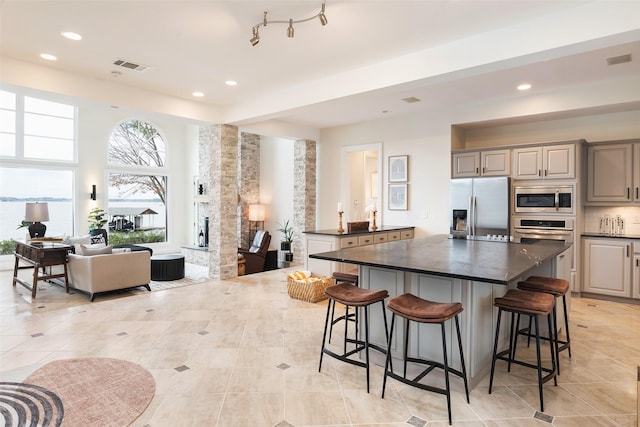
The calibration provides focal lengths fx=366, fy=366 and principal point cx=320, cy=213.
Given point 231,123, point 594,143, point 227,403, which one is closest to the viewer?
point 227,403

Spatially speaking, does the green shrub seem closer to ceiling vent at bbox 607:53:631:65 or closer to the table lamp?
the table lamp

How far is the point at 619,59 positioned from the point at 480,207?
2450 mm

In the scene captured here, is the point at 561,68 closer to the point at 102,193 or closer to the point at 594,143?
the point at 594,143

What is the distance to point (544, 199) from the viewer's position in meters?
5.35

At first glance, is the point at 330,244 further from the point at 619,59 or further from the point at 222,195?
the point at 619,59

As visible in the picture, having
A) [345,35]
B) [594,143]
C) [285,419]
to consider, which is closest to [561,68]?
[594,143]

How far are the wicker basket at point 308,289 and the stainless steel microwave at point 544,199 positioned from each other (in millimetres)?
3116

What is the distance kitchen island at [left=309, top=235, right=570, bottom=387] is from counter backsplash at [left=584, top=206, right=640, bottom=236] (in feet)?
8.68

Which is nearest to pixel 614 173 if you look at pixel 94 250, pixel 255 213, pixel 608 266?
pixel 608 266

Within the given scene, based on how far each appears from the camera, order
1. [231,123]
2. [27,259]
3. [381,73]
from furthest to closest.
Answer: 1. [231,123]
2. [27,259]
3. [381,73]

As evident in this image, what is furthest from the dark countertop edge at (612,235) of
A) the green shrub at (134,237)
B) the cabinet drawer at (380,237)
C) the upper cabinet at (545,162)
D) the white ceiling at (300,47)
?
the green shrub at (134,237)

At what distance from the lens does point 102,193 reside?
9.23 m

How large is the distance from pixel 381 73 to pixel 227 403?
3.63 metres

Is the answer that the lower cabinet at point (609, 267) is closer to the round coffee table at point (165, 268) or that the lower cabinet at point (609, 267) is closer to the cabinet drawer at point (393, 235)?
the cabinet drawer at point (393, 235)
